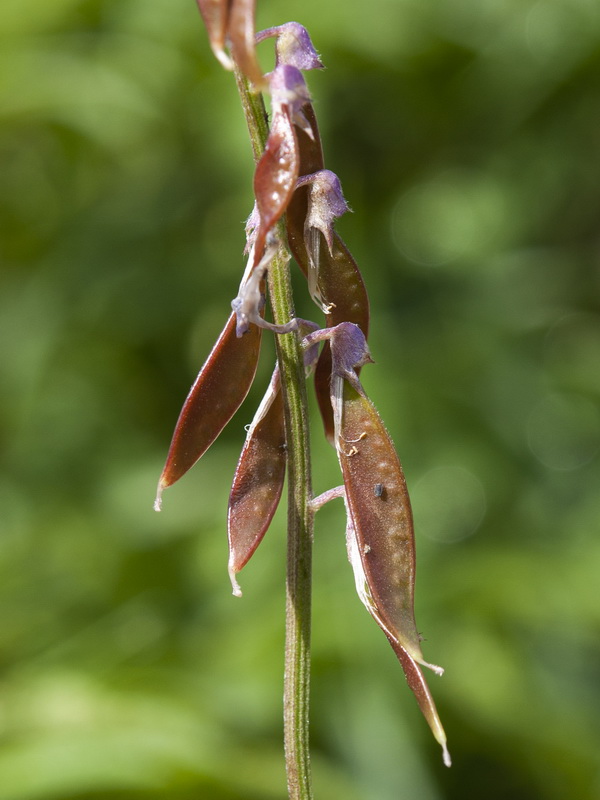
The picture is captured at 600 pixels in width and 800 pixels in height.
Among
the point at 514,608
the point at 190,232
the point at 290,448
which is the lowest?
the point at 290,448

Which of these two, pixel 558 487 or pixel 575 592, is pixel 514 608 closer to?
pixel 575 592

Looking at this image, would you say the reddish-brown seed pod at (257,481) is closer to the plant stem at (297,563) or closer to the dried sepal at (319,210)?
the plant stem at (297,563)

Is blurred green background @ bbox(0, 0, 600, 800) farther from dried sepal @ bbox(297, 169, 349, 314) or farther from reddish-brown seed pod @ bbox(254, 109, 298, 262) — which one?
reddish-brown seed pod @ bbox(254, 109, 298, 262)

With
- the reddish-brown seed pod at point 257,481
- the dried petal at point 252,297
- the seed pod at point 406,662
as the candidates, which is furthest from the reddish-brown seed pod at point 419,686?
the dried petal at point 252,297

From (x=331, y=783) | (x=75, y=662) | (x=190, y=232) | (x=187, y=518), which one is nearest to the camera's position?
(x=331, y=783)

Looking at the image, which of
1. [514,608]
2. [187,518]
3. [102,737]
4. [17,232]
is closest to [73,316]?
[17,232]

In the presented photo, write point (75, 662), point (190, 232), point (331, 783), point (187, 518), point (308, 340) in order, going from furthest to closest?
point (190, 232), point (187, 518), point (75, 662), point (331, 783), point (308, 340)

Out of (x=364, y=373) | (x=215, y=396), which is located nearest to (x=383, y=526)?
(x=215, y=396)

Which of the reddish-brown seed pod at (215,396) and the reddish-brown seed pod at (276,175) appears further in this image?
the reddish-brown seed pod at (215,396)
